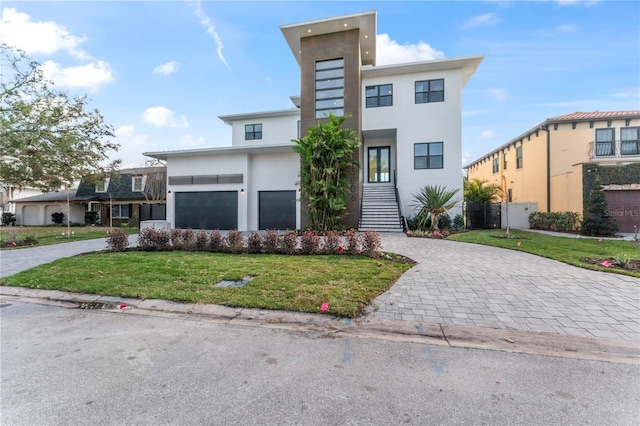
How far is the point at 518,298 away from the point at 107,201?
29088 millimetres

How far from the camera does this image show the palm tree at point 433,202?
1316cm

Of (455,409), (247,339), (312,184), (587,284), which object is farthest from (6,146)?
(587,284)

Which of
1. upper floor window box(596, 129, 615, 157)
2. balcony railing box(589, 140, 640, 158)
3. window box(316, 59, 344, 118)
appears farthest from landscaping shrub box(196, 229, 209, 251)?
upper floor window box(596, 129, 615, 157)

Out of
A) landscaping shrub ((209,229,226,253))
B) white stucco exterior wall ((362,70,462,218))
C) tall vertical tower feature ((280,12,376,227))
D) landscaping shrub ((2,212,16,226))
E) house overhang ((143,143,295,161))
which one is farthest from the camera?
landscaping shrub ((2,212,16,226))

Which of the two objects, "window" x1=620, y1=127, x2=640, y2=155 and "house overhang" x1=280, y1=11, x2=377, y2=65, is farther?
"window" x1=620, y1=127, x2=640, y2=155

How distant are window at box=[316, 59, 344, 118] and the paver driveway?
10620 millimetres

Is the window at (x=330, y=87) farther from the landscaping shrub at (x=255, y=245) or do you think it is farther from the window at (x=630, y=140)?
the window at (x=630, y=140)

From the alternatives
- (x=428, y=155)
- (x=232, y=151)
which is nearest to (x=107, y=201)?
(x=232, y=151)

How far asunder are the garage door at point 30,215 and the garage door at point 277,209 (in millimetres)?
23621

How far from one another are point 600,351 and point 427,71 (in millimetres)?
15376

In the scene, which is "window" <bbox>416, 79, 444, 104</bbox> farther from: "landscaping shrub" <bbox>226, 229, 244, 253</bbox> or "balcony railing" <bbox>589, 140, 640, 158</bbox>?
"landscaping shrub" <bbox>226, 229, 244, 253</bbox>

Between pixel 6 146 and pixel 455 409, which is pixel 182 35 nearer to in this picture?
pixel 6 146

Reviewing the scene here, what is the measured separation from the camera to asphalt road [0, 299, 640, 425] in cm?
196

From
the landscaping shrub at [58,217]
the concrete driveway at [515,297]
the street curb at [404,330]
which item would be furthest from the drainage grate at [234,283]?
the landscaping shrub at [58,217]
